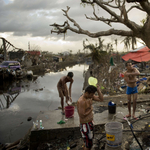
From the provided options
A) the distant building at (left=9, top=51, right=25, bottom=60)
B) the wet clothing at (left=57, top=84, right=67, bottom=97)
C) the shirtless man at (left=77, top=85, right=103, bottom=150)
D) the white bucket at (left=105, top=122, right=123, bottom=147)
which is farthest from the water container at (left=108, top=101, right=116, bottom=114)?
the distant building at (left=9, top=51, right=25, bottom=60)

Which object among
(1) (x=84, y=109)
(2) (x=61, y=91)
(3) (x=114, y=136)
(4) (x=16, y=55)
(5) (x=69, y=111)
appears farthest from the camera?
(4) (x=16, y=55)

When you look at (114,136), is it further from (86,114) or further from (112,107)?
(112,107)

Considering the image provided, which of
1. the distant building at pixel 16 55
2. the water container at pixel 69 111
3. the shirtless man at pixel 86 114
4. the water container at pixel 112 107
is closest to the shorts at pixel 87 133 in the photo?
the shirtless man at pixel 86 114

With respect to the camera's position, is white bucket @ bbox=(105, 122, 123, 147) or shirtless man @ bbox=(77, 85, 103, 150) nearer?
shirtless man @ bbox=(77, 85, 103, 150)

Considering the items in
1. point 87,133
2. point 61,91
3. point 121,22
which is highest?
point 121,22

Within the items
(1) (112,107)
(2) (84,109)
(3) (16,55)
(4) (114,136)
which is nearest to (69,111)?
(1) (112,107)

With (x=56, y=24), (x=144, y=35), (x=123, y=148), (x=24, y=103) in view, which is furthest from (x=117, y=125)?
(x=24, y=103)

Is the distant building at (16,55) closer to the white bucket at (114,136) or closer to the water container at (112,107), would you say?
the water container at (112,107)

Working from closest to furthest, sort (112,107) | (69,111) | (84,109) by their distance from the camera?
(84,109) < (69,111) < (112,107)

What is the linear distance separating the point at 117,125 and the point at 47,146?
205 centimetres

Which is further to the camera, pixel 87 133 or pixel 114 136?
pixel 114 136

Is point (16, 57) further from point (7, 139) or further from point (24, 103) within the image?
point (7, 139)

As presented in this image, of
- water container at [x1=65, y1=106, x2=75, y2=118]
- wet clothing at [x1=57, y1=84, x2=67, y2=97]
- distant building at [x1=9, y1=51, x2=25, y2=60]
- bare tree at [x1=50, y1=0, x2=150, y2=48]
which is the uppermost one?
distant building at [x1=9, y1=51, x2=25, y2=60]

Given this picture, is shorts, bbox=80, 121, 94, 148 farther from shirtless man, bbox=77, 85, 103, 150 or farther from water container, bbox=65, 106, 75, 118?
water container, bbox=65, 106, 75, 118
